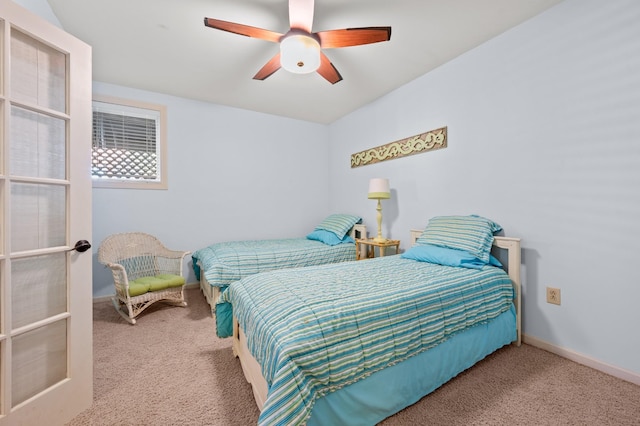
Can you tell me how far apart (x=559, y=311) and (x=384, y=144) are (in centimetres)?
238

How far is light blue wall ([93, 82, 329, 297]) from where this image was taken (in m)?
3.21

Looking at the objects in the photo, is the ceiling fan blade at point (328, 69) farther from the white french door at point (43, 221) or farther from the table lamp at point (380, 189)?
the white french door at point (43, 221)

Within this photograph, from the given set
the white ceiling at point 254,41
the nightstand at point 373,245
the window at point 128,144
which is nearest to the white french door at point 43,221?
the white ceiling at point 254,41

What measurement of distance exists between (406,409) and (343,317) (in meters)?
0.69

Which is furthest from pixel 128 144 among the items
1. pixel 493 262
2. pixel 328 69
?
pixel 493 262

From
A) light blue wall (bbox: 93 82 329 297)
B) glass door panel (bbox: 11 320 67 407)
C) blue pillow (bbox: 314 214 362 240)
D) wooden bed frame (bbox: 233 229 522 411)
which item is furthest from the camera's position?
blue pillow (bbox: 314 214 362 240)

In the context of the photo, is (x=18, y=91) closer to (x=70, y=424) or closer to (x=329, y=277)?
(x=70, y=424)

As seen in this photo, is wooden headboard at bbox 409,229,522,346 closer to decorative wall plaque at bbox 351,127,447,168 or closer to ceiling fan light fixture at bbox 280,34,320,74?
decorative wall plaque at bbox 351,127,447,168

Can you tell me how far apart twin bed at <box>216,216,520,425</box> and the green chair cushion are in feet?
4.02

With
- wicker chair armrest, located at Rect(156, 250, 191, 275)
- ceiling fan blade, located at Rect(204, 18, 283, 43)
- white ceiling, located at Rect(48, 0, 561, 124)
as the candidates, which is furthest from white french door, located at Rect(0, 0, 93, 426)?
wicker chair armrest, located at Rect(156, 250, 191, 275)

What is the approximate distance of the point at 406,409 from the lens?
140 centimetres

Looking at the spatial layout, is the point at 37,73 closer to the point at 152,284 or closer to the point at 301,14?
the point at 301,14

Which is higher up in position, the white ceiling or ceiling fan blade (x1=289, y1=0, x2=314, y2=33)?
the white ceiling

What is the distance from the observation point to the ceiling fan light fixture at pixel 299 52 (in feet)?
6.14
